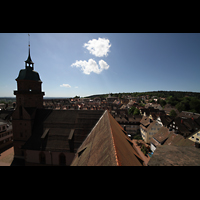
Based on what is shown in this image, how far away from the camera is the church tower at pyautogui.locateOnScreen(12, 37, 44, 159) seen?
1795 centimetres

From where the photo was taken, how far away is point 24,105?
18234 millimetres

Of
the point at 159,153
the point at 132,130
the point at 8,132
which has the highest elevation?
the point at 159,153

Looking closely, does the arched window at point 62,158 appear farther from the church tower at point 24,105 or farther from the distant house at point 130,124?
the distant house at point 130,124

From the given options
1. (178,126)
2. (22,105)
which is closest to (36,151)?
(22,105)

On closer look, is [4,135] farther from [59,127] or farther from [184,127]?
[184,127]

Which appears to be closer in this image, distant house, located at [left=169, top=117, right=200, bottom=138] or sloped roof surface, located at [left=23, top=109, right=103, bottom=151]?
sloped roof surface, located at [left=23, top=109, right=103, bottom=151]

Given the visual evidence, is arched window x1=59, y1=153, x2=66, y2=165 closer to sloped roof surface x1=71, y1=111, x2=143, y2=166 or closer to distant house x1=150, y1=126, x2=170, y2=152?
sloped roof surface x1=71, y1=111, x2=143, y2=166

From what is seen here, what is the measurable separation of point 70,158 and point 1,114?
47.9m

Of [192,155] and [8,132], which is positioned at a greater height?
[192,155]

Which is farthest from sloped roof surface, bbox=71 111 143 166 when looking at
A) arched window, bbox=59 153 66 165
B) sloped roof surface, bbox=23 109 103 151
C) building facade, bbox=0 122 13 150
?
building facade, bbox=0 122 13 150

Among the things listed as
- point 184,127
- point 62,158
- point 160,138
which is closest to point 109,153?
point 62,158

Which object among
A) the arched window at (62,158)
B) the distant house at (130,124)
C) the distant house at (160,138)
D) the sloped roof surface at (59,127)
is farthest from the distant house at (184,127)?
the arched window at (62,158)
